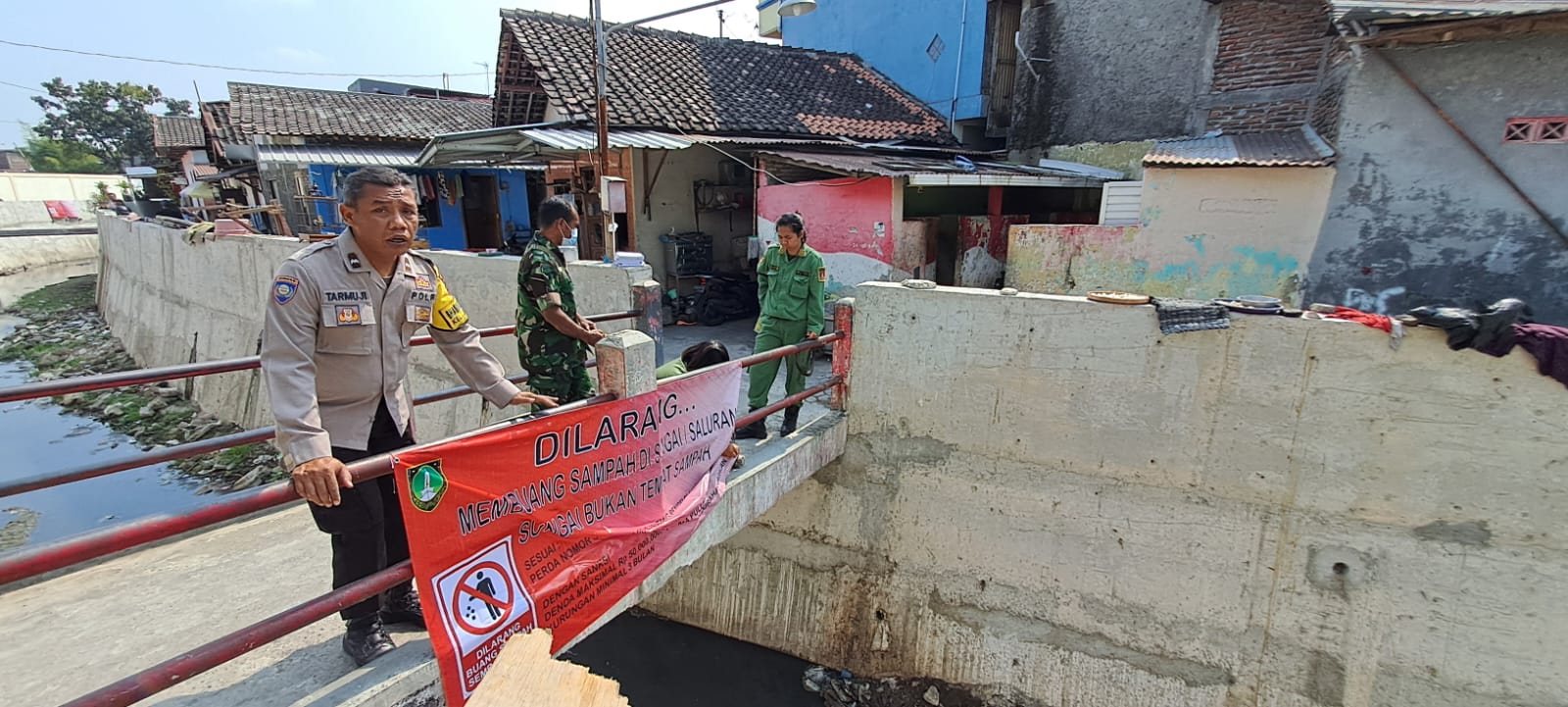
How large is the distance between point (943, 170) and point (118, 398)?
15.6m

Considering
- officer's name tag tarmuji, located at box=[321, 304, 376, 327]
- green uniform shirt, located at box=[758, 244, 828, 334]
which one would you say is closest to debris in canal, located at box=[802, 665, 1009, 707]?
green uniform shirt, located at box=[758, 244, 828, 334]

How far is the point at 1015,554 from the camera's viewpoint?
4.45 metres

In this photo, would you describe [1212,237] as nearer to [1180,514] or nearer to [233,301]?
[1180,514]

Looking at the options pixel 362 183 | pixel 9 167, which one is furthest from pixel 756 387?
pixel 9 167

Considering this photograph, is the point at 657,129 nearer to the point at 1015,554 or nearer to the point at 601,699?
the point at 1015,554

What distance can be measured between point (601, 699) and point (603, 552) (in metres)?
1.46

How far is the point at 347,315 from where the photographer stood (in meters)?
2.09

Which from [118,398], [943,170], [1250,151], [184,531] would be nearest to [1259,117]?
[1250,151]

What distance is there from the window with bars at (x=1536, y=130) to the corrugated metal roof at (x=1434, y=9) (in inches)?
44.1

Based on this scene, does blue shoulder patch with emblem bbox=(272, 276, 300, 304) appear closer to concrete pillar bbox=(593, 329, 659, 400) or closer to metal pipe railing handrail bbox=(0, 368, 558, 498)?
metal pipe railing handrail bbox=(0, 368, 558, 498)

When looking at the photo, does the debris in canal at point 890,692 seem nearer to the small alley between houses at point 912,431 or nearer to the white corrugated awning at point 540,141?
the small alley between houses at point 912,431

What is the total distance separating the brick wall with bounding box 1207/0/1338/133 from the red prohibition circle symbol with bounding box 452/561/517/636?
10377mm

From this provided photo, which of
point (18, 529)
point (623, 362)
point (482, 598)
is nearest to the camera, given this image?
point (482, 598)

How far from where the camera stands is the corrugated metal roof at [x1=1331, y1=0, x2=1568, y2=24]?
18.7 feet
